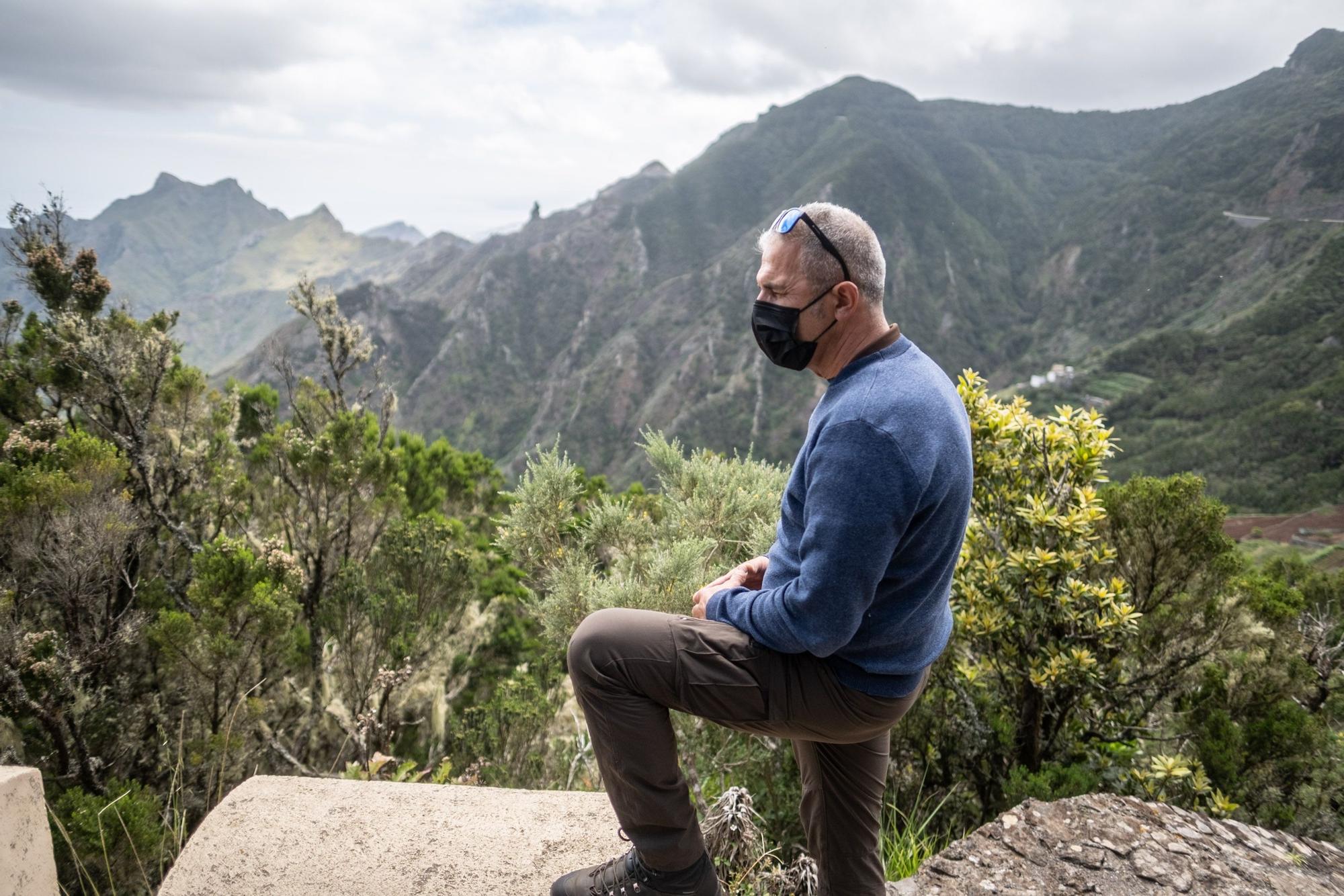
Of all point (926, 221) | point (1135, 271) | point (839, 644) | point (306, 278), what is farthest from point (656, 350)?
point (839, 644)

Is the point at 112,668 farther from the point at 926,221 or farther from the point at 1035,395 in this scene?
the point at 926,221

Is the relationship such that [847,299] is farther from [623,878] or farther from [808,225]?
[623,878]

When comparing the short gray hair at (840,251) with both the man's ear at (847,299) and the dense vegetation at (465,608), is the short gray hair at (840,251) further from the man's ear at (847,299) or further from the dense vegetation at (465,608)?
the dense vegetation at (465,608)

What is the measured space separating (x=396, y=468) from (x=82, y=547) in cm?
241

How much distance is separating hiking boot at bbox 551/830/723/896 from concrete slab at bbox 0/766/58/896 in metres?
1.58

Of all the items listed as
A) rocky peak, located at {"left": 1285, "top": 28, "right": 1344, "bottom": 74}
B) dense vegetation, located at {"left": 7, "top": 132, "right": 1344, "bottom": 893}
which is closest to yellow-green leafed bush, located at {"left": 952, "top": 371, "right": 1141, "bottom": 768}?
dense vegetation, located at {"left": 7, "top": 132, "right": 1344, "bottom": 893}

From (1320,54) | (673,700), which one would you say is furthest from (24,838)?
(1320,54)

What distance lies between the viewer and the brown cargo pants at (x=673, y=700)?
1.71m

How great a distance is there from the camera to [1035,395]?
251 ft

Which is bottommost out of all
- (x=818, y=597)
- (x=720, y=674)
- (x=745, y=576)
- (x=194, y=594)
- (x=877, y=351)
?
(x=194, y=594)

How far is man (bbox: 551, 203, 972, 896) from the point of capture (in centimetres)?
151

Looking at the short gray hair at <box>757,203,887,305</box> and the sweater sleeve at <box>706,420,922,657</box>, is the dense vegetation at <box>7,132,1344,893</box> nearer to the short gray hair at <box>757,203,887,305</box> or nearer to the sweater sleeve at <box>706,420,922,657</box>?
the sweater sleeve at <box>706,420,922,657</box>

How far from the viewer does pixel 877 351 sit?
1.76m

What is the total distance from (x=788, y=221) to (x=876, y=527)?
2.74 ft
